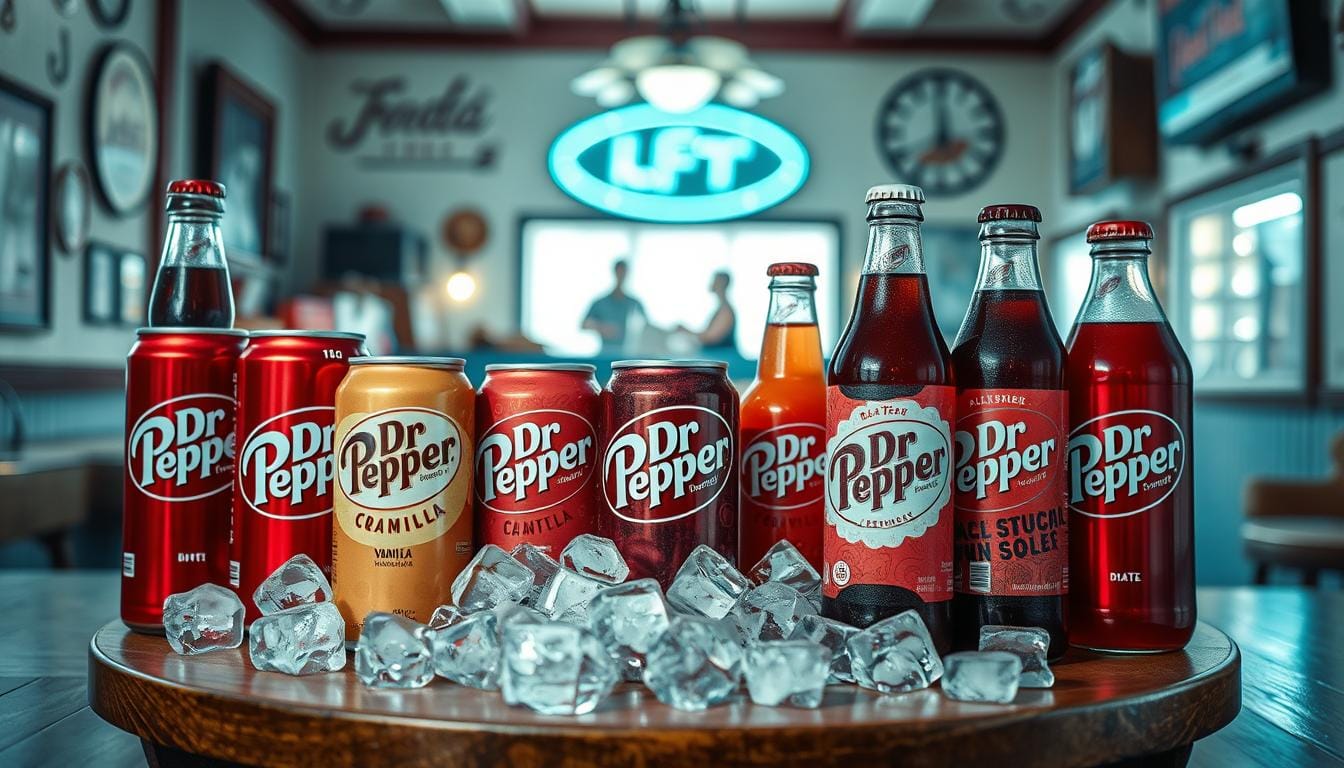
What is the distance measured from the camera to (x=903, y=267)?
729 millimetres

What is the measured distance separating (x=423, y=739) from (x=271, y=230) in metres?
5.68

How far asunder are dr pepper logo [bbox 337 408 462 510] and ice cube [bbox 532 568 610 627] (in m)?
0.10

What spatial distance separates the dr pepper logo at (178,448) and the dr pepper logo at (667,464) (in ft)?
0.96

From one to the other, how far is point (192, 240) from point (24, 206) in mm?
3147

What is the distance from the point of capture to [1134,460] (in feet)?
2.42

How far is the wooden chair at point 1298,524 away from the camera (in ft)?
8.14

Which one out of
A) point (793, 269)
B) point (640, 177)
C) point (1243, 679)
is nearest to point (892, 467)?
point (793, 269)

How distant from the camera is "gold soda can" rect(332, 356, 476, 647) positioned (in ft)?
2.31

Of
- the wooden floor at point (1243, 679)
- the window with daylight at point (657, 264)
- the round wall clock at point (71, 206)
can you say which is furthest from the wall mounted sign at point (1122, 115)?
the round wall clock at point (71, 206)

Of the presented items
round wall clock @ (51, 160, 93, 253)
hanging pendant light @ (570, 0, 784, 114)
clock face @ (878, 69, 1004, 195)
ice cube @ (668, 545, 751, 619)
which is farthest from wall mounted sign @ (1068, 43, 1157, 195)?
ice cube @ (668, 545, 751, 619)

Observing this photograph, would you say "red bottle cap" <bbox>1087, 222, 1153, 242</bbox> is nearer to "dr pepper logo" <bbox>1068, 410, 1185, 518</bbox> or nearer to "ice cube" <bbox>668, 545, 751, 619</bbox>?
"dr pepper logo" <bbox>1068, 410, 1185, 518</bbox>

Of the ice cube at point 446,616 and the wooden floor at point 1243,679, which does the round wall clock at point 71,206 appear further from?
the ice cube at point 446,616

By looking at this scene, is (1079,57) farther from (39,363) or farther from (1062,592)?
(1062,592)

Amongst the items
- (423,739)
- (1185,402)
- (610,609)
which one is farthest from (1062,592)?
(423,739)
